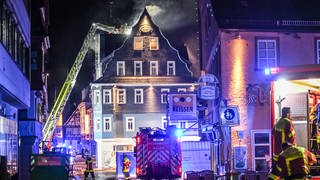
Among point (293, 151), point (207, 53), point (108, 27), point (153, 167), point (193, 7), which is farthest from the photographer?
point (108, 27)

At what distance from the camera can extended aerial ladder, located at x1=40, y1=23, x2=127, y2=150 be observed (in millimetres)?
64375

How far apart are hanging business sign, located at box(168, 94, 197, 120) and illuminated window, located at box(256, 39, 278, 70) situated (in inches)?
176

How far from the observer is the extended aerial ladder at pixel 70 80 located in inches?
2534

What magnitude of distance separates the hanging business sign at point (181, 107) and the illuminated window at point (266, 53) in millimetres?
4473

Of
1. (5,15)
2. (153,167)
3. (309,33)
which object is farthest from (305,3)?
(5,15)

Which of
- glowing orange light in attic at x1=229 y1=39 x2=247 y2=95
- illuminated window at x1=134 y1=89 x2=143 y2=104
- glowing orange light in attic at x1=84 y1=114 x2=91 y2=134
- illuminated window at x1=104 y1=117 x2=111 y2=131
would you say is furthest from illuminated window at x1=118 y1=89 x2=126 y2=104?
glowing orange light in attic at x1=229 y1=39 x2=247 y2=95

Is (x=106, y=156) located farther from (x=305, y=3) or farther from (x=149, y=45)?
(x=305, y=3)

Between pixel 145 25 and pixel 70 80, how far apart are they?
69.0 ft

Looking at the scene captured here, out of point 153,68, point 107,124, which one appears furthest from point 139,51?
point 107,124

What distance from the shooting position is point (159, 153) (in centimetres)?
2612

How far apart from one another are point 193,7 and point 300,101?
152ft

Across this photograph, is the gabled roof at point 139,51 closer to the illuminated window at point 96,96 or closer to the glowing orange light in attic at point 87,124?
the illuminated window at point 96,96

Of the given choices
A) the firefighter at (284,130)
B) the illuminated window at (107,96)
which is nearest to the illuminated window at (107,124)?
the illuminated window at (107,96)

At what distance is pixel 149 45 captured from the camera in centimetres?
5609
